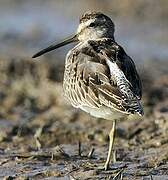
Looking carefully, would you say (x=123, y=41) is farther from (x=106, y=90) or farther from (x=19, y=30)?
(x=106, y=90)

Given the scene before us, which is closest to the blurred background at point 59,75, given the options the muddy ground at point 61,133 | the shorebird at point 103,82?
the muddy ground at point 61,133

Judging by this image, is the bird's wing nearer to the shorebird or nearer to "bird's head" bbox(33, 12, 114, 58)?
the shorebird

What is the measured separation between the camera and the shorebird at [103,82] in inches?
292

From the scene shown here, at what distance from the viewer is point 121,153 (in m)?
8.69

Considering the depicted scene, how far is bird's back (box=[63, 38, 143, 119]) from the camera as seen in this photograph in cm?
742

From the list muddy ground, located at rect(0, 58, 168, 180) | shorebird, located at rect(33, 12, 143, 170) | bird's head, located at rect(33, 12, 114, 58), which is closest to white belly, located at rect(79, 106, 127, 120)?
shorebird, located at rect(33, 12, 143, 170)

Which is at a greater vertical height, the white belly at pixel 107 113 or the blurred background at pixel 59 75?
the blurred background at pixel 59 75

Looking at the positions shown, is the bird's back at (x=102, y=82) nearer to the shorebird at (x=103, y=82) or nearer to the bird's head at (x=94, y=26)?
the shorebird at (x=103, y=82)

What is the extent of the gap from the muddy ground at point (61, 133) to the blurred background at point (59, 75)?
1 centimetres

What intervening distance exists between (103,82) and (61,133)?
2.38 m

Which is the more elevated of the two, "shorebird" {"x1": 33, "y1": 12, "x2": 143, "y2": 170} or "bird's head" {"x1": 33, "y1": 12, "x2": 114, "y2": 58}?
"bird's head" {"x1": 33, "y1": 12, "x2": 114, "y2": 58}

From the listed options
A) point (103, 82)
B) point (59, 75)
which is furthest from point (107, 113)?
point (59, 75)

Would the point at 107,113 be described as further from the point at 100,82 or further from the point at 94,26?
the point at 94,26

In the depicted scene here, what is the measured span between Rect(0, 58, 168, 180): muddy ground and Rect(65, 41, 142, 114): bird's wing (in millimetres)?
612
